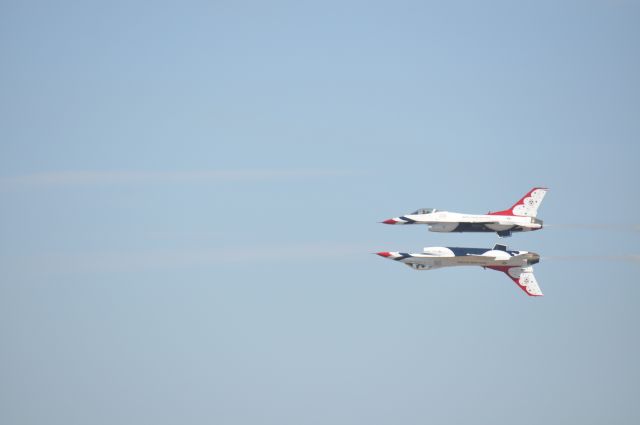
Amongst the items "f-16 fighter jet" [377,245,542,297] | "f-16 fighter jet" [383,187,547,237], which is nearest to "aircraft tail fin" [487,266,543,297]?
"f-16 fighter jet" [377,245,542,297]

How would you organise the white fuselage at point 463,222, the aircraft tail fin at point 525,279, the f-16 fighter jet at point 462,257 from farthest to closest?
the aircraft tail fin at point 525,279, the f-16 fighter jet at point 462,257, the white fuselage at point 463,222

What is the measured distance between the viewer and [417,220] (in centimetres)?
14238

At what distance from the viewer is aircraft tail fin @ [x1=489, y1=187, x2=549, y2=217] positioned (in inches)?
5694

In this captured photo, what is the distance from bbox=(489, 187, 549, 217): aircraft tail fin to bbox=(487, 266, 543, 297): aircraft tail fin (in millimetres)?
6507

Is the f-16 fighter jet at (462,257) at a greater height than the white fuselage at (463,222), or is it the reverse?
the white fuselage at (463,222)

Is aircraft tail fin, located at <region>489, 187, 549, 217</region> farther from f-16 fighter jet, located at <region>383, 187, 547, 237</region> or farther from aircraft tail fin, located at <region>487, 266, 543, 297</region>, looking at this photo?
aircraft tail fin, located at <region>487, 266, 543, 297</region>

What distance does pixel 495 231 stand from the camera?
143 m

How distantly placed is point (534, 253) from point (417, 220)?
43.8ft

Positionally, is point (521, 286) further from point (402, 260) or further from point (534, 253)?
point (402, 260)

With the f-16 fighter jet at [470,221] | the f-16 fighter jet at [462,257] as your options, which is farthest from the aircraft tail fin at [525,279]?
the f-16 fighter jet at [470,221]

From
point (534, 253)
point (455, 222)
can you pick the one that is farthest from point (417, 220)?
point (534, 253)

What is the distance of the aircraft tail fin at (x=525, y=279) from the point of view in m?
149

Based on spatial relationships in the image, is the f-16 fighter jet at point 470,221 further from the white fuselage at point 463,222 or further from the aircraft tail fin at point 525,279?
the aircraft tail fin at point 525,279

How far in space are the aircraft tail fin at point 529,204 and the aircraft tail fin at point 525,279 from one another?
651cm
